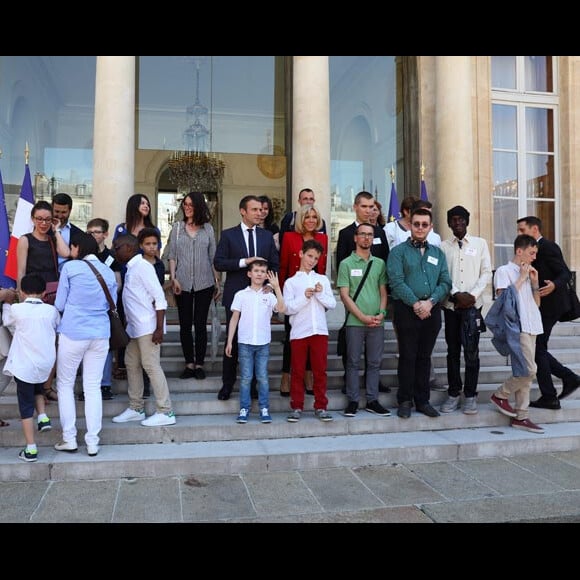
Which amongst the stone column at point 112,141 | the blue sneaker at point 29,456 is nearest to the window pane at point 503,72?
the stone column at point 112,141

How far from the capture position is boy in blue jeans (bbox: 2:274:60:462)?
437cm

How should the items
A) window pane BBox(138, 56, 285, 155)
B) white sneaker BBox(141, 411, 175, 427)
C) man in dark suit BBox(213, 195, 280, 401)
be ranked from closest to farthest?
white sneaker BBox(141, 411, 175, 427), man in dark suit BBox(213, 195, 280, 401), window pane BBox(138, 56, 285, 155)

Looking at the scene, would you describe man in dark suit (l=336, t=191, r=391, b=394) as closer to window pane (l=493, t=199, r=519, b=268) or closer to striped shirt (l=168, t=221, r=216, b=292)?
striped shirt (l=168, t=221, r=216, b=292)

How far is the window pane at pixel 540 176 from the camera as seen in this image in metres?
11.9

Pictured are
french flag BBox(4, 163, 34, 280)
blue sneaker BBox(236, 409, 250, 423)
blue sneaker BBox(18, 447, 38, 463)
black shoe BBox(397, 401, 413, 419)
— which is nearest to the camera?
blue sneaker BBox(18, 447, 38, 463)

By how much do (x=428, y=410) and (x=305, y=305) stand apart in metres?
1.61

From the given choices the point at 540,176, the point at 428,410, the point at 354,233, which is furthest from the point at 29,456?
the point at 540,176

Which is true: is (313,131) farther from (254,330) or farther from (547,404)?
(547,404)

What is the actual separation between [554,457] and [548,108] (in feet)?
30.3

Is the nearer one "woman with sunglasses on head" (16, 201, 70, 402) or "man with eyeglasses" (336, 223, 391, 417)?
"woman with sunglasses on head" (16, 201, 70, 402)

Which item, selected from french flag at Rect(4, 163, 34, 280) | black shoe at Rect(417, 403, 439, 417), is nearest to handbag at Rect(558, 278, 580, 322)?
black shoe at Rect(417, 403, 439, 417)

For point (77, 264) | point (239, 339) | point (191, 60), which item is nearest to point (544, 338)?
point (239, 339)

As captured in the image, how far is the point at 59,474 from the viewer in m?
4.30

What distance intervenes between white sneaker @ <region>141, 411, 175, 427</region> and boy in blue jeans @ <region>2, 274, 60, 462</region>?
3.14 feet
